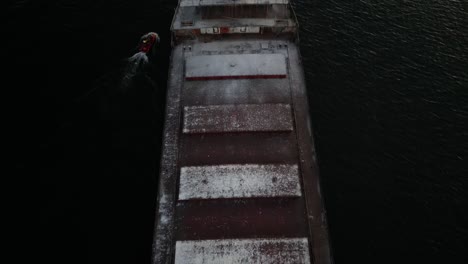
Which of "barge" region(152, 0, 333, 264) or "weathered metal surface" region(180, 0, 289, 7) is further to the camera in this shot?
"weathered metal surface" region(180, 0, 289, 7)

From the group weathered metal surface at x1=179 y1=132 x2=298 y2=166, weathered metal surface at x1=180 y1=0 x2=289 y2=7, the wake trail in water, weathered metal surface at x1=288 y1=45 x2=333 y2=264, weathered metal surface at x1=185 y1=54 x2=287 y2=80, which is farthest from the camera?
the wake trail in water

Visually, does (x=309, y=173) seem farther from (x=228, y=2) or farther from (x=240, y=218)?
(x=228, y=2)

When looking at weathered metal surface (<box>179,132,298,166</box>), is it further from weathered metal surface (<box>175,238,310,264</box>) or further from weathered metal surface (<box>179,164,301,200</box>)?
weathered metal surface (<box>175,238,310,264</box>)

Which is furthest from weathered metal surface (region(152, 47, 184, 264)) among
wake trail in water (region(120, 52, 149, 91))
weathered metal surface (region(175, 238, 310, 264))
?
wake trail in water (region(120, 52, 149, 91))

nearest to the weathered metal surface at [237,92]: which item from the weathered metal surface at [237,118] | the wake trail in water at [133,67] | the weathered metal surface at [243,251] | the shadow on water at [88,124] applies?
the weathered metal surface at [237,118]

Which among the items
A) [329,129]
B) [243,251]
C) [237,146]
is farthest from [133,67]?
[243,251]

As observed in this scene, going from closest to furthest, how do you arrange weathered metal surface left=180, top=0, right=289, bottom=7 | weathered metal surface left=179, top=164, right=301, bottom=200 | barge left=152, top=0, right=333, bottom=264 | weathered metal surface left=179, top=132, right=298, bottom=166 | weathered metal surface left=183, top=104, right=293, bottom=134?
barge left=152, top=0, right=333, bottom=264, weathered metal surface left=179, top=164, right=301, bottom=200, weathered metal surface left=179, top=132, right=298, bottom=166, weathered metal surface left=183, top=104, right=293, bottom=134, weathered metal surface left=180, top=0, right=289, bottom=7
